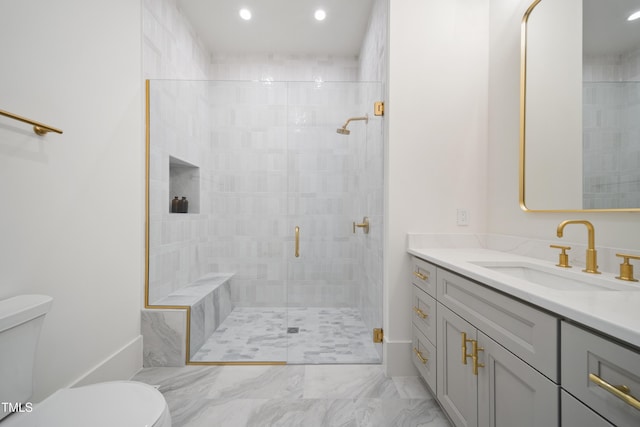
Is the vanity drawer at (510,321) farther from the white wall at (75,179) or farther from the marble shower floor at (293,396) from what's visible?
the white wall at (75,179)

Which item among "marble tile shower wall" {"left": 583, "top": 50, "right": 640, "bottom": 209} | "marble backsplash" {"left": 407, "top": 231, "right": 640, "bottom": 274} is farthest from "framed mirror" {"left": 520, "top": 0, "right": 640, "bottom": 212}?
"marble backsplash" {"left": 407, "top": 231, "right": 640, "bottom": 274}

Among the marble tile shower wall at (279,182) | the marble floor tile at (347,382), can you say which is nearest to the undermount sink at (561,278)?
the marble floor tile at (347,382)

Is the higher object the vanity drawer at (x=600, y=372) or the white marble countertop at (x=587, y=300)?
the white marble countertop at (x=587, y=300)

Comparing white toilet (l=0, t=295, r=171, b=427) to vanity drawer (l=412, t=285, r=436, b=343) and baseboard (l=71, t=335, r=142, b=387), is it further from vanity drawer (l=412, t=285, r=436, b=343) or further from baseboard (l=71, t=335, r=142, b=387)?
vanity drawer (l=412, t=285, r=436, b=343)

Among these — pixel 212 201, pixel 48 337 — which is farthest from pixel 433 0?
pixel 48 337

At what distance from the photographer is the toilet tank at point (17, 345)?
93 centimetres

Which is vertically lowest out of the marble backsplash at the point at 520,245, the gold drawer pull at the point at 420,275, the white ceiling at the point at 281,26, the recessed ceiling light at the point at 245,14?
the gold drawer pull at the point at 420,275

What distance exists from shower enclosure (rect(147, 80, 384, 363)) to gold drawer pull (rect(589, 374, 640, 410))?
1.53m

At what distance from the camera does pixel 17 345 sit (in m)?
0.98

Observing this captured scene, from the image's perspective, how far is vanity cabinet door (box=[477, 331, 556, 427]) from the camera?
2.49 ft

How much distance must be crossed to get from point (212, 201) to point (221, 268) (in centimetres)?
54

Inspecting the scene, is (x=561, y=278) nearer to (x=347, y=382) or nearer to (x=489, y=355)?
(x=489, y=355)

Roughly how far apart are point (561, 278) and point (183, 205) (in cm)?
240

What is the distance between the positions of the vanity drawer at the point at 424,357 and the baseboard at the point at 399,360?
5cm
